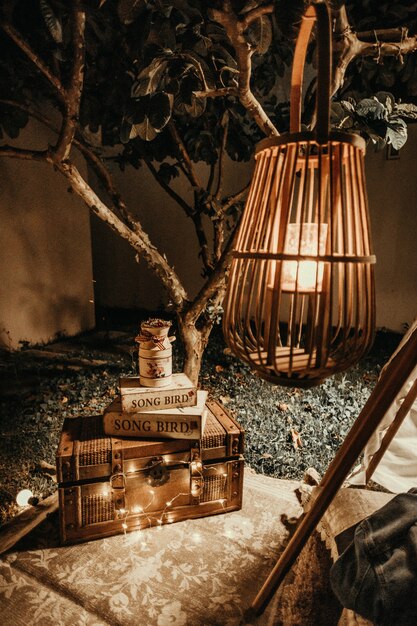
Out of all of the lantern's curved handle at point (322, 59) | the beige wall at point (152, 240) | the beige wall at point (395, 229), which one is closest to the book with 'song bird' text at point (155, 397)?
the lantern's curved handle at point (322, 59)

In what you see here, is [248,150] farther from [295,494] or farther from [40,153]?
[295,494]

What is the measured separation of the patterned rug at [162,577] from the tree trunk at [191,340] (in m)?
1.51

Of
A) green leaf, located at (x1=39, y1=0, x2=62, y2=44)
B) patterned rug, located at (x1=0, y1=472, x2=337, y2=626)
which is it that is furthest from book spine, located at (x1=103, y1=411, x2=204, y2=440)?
green leaf, located at (x1=39, y1=0, x2=62, y2=44)

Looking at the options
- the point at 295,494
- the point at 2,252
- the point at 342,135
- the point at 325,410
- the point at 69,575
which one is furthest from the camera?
the point at 2,252

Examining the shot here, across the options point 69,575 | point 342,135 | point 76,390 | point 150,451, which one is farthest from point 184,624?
point 76,390

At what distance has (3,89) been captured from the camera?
11.6 feet

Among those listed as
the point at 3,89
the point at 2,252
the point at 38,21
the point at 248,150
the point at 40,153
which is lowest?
the point at 2,252

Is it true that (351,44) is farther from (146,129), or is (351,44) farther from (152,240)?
(152,240)

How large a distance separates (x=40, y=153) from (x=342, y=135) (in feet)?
8.83

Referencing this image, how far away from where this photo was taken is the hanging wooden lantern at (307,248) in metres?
0.96

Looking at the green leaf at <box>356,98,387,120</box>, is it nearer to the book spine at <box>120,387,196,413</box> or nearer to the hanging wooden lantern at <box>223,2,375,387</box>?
the hanging wooden lantern at <box>223,2,375,387</box>

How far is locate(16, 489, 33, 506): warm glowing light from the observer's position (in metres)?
2.54

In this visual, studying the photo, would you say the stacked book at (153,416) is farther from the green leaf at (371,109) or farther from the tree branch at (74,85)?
the green leaf at (371,109)

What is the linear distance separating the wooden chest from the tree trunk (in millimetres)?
1232
